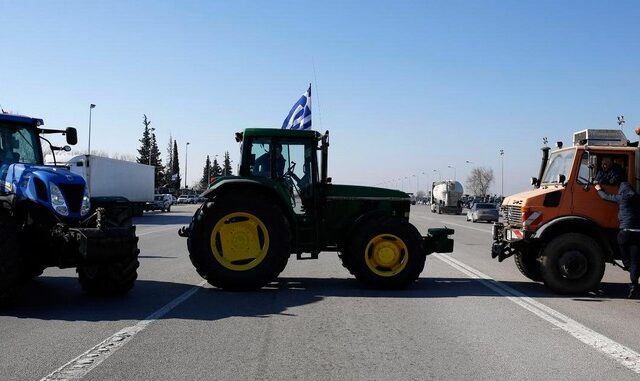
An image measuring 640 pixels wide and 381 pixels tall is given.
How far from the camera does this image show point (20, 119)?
955cm

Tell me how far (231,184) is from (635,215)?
642 centimetres

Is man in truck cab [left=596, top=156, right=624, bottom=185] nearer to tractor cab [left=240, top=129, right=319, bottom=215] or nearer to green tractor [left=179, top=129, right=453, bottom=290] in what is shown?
green tractor [left=179, top=129, right=453, bottom=290]

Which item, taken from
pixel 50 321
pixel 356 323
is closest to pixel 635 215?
pixel 356 323

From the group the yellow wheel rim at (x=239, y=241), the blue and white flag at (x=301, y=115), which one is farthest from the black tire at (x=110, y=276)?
the blue and white flag at (x=301, y=115)

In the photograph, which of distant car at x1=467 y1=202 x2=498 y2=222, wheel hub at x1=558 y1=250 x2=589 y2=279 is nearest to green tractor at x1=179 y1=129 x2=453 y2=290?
wheel hub at x1=558 y1=250 x2=589 y2=279

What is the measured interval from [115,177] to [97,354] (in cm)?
3606

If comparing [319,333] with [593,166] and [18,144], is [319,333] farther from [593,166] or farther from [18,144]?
[18,144]

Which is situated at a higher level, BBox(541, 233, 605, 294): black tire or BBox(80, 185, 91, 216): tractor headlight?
BBox(80, 185, 91, 216): tractor headlight

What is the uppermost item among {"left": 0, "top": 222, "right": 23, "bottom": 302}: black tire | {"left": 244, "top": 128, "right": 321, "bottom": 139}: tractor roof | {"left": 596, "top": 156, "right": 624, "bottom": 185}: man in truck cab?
{"left": 244, "top": 128, "right": 321, "bottom": 139}: tractor roof

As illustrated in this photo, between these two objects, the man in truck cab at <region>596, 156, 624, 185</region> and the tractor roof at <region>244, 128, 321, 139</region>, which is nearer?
the man in truck cab at <region>596, 156, 624, 185</region>

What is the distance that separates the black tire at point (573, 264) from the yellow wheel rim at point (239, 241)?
4692mm

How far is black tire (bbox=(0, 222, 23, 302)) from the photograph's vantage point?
7625 millimetres

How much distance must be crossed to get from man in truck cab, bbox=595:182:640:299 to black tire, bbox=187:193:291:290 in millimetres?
5277

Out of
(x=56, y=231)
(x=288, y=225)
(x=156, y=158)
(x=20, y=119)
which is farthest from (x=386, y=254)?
(x=156, y=158)
